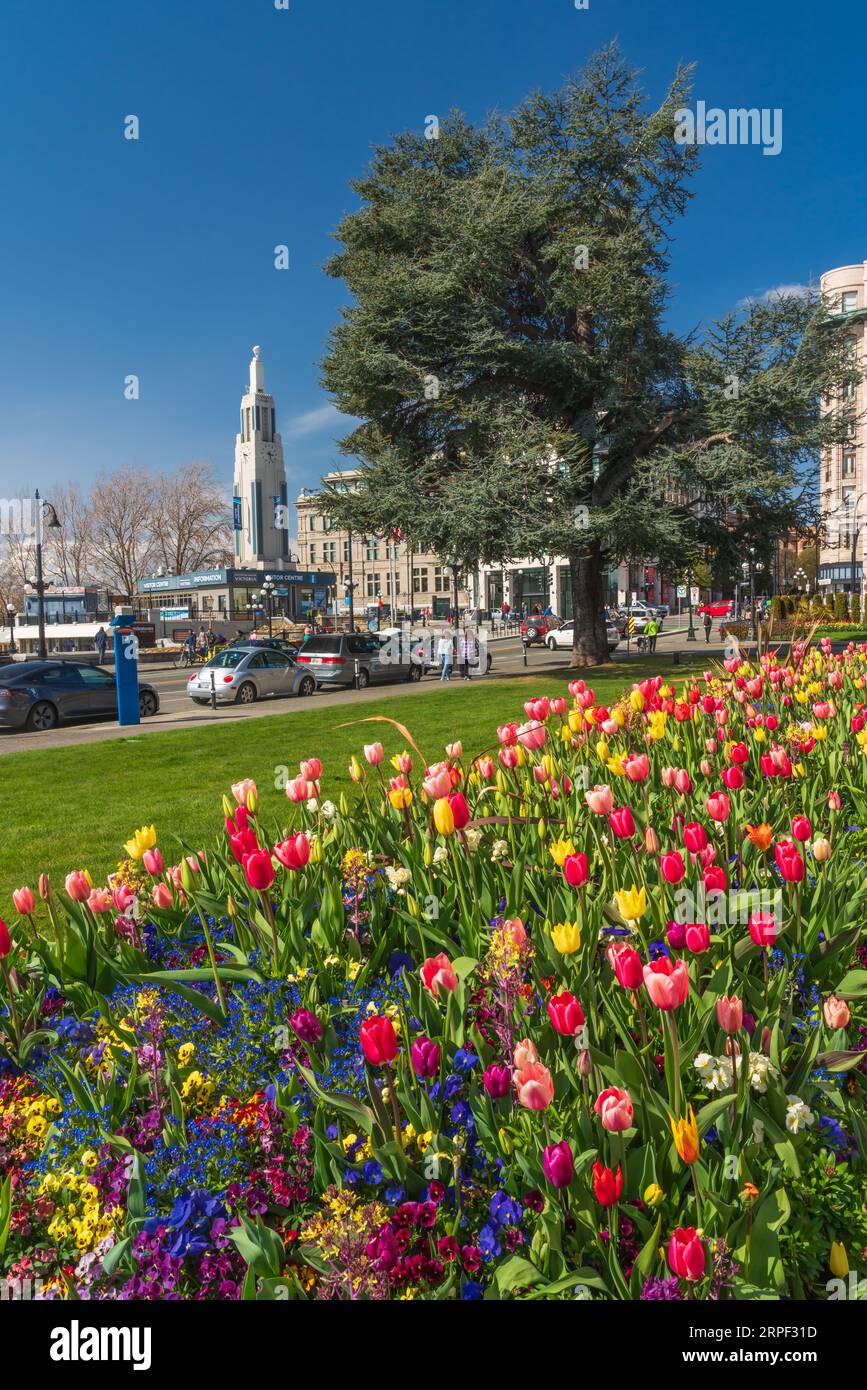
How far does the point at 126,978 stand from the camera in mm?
2996

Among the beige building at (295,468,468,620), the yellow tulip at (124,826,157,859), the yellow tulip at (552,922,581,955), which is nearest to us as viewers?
the yellow tulip at (552,922,581,955)

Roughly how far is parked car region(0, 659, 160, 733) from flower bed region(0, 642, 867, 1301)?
55.0 feet

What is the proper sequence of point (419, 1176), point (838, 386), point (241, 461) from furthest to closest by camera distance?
point (241, 461), point (838, 386), point (419, 1176)

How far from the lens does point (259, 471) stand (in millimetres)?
123312

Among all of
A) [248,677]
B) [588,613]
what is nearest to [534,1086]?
[248,677]

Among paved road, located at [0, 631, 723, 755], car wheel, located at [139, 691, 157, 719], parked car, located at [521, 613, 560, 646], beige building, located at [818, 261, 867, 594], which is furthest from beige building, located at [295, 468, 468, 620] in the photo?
car wheel, located at [139, 691, 157, 719]

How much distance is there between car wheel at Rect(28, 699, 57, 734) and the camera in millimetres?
19047

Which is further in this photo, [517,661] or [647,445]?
[517,661]

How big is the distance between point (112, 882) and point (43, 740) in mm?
14699

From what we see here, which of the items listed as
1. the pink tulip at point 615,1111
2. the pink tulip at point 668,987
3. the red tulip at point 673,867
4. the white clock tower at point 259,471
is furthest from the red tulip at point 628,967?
the white clock tower at point 259,471

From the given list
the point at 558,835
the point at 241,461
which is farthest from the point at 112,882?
the point at 241,461

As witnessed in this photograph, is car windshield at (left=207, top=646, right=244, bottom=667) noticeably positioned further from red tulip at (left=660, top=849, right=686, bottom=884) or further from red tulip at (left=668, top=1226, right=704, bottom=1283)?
red tulip at (left=668, top=1226, right=704, bottom=1283)

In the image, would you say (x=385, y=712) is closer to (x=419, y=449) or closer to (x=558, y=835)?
(x=419, y=449)

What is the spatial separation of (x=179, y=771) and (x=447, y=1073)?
10139 mm
